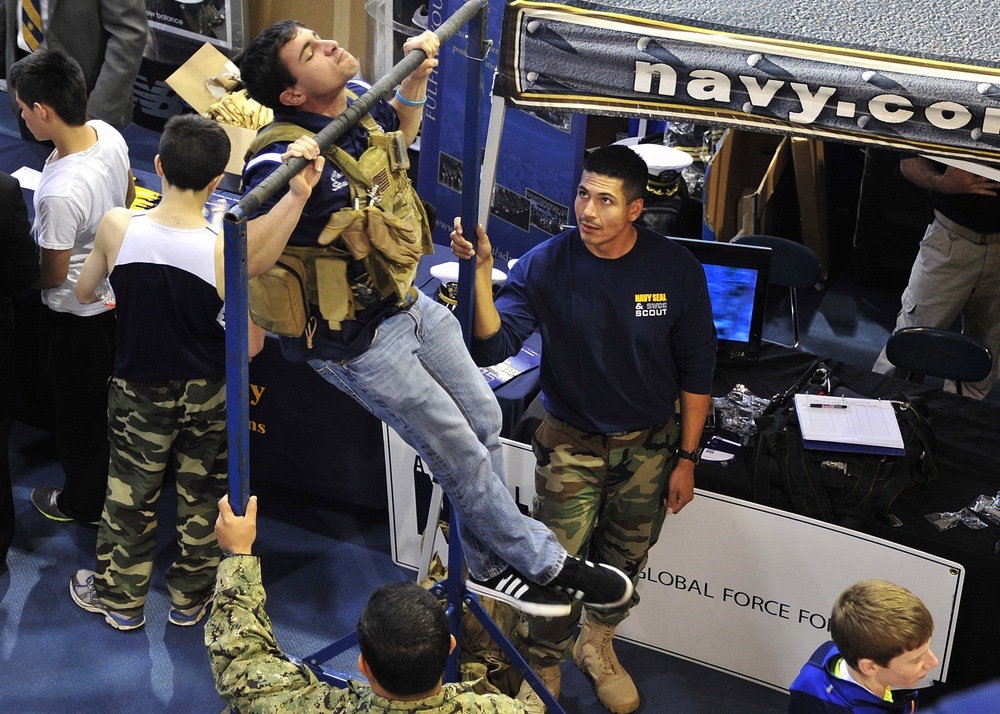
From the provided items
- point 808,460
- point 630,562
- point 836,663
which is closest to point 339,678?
point 630,562

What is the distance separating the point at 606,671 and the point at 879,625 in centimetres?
153

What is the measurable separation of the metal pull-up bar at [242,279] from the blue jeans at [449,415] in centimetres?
44

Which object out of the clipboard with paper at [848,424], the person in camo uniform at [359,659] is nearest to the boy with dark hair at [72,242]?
the person in camo uniform at [359,659]

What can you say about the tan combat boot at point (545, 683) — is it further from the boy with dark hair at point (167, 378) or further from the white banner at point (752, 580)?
the boy with dark hair at point (167, 378)

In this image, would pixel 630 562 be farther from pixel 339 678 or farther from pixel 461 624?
pixel 339 678

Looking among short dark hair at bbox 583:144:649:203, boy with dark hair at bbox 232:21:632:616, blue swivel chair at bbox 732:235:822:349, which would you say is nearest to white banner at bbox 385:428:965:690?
boy with dark hair at bbox 232:21:632:616

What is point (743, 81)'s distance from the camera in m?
2.71

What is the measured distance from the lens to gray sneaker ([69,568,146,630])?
14.2 ft

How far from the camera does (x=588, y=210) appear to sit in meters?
3.40

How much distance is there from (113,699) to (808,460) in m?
2.66

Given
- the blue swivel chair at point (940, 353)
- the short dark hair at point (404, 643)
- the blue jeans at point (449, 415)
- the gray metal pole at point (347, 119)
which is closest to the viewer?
the gray metal pole at point (347, 119)

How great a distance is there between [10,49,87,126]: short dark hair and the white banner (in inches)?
68.4

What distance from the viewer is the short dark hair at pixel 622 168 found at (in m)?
3.41

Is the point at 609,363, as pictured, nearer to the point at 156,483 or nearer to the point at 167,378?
the point at 167,378
